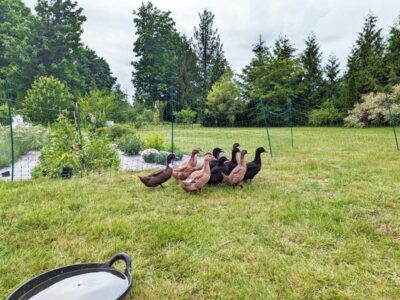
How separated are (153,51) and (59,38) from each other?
9697mm

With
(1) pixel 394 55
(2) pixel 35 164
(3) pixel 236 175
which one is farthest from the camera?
(1) pixel 394 55

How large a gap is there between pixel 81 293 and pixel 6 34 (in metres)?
28.3

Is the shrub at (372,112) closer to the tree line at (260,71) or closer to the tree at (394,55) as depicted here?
the tree line at (260,71)

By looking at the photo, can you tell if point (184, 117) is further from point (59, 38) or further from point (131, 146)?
point (59, 38)

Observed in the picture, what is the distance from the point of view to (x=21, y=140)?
6102mm

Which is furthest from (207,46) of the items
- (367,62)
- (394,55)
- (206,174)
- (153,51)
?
(206,174)

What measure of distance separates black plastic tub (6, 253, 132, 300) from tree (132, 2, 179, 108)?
28.1 metres

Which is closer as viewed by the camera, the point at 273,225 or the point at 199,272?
the point at 199,272

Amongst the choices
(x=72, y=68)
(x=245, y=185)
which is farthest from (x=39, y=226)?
(x=72, y=68)

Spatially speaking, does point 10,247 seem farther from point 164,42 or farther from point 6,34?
point 164,42

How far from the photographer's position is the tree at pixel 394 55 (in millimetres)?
16297

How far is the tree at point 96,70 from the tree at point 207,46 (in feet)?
41.5

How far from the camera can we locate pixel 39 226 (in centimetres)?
228

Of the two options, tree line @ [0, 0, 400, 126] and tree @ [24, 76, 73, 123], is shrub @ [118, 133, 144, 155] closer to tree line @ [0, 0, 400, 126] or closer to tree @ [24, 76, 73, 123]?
tree @ [24, 76, 73, 123]
